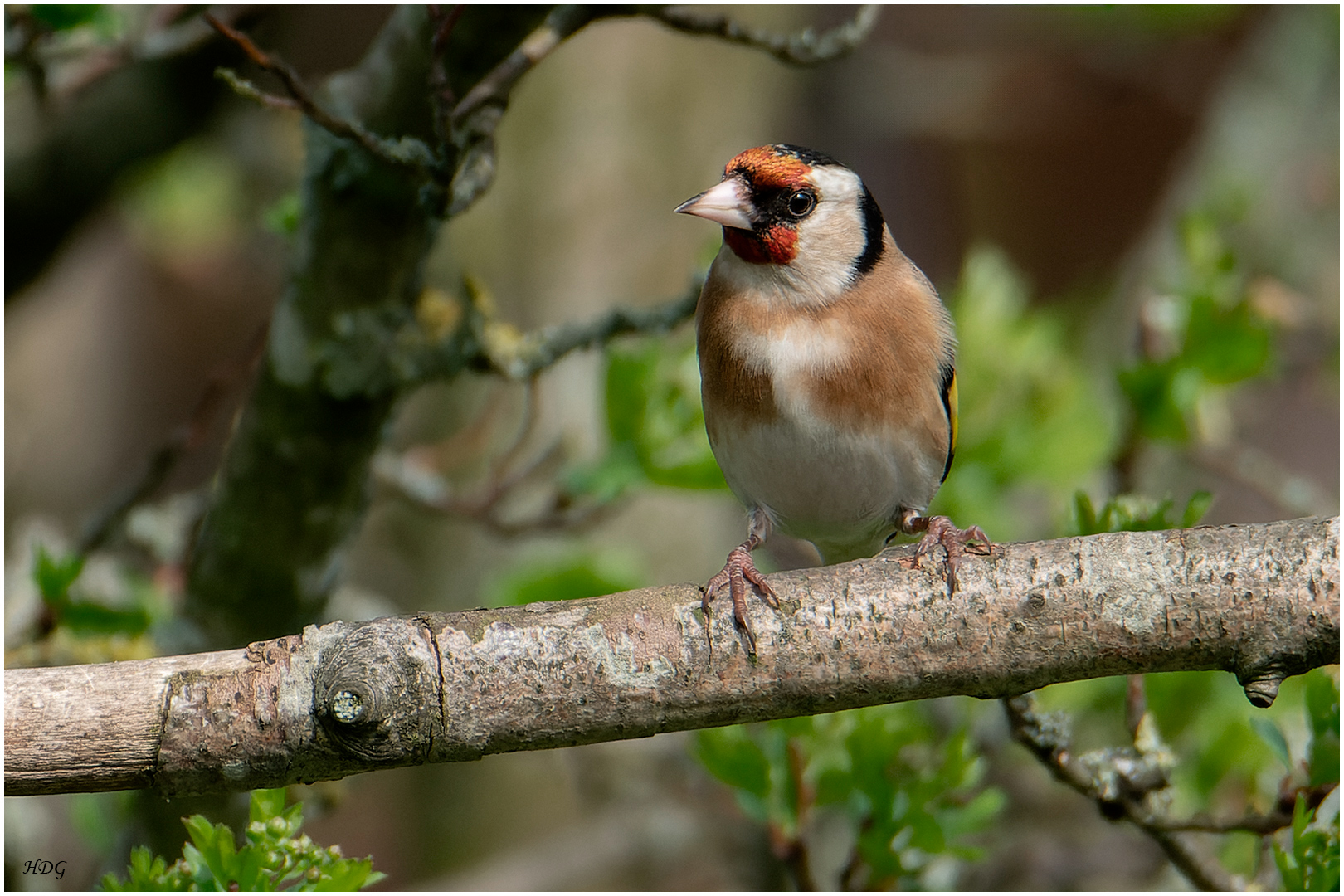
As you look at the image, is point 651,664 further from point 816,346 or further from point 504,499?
point 504,499

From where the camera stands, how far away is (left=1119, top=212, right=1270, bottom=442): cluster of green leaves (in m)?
2.35

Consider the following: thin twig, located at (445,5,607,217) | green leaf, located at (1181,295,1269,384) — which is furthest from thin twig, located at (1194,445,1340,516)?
A: thin twig, located at (445,5,607,217)

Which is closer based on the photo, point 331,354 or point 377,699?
point 377,699

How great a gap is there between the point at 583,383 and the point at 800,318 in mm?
2067

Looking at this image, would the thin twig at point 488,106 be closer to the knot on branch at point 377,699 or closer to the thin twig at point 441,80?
the thin twig at point 441,80

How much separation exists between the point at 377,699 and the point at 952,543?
68 cm

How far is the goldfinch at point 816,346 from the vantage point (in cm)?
189

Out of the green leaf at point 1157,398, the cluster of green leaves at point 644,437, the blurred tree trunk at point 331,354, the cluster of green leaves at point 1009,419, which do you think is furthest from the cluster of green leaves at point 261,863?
the green leaf at point 1157,398

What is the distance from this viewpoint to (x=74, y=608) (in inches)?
83.5

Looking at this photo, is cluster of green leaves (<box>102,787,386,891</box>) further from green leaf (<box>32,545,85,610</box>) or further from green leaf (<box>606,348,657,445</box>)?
green leaf (<box>606,348,657,445</box>)

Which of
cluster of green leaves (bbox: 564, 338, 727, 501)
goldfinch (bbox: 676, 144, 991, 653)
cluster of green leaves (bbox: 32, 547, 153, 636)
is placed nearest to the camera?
goldfinch (bbox: 676, 144, 991, 653)

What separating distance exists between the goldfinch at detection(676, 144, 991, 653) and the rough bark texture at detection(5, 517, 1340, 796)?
0.58 meters

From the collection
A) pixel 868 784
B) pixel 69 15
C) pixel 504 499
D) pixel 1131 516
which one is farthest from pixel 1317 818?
pixel 69 15

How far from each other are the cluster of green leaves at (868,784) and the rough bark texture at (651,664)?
51cm
